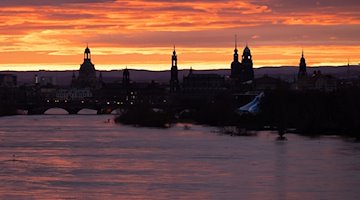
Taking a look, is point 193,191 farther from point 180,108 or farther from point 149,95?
point 149,95

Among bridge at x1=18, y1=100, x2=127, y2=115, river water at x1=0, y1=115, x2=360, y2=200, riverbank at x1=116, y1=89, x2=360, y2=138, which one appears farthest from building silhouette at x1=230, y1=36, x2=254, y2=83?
river water at x1=0, y1=115, x2=360, y2=200

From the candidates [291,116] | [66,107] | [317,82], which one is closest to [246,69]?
[317,82]

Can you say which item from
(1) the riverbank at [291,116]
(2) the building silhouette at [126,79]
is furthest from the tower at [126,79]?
(1) the riverbank at [291,116]

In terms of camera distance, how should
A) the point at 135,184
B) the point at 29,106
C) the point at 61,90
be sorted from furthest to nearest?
the point at 61,90 → the point at 29,106 → the point at 135,184

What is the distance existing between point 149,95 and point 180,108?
32.9 meters

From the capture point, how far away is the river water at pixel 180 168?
1126 inches

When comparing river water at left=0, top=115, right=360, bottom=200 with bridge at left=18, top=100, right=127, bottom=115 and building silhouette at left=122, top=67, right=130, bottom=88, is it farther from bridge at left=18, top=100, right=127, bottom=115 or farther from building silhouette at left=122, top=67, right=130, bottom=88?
building silhouette at left=122, top=67, right=130, bottom=88

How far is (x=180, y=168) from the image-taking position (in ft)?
113

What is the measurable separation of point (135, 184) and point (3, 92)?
106 m

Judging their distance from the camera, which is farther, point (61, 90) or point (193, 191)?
point (61, 90)

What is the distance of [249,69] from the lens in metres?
127

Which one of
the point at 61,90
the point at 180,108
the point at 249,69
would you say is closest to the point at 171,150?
the point at 180,108

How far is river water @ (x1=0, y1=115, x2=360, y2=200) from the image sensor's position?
2861 cm

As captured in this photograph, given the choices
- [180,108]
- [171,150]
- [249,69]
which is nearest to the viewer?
[171,150]
